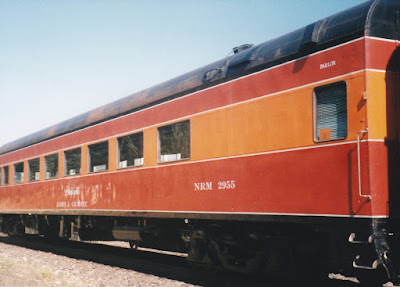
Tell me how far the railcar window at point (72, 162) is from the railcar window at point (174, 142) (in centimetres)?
383

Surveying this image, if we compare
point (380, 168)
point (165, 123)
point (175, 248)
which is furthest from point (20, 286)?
point (380, 168)

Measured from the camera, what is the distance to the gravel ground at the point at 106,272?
7.62m

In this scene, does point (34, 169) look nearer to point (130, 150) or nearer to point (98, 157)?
point (98, 157)

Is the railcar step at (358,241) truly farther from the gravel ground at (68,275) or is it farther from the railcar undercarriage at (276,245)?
the gravel ground at (68,275)

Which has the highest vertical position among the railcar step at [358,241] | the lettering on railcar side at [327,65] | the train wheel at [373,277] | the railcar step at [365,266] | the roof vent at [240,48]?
the roof vent at [240,48]

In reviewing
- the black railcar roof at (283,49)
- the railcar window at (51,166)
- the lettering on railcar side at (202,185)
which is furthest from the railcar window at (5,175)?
the lettering on railcar side at (202,185)

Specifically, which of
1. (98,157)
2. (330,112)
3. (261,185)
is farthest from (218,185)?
(98,157)

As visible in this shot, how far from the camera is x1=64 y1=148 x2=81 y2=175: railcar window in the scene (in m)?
12.2

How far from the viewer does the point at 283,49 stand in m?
6.71

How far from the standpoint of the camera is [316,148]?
19.6ft

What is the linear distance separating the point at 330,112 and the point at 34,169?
37.2ft

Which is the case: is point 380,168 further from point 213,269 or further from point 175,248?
point 175,248

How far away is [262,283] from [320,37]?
3.96 meters

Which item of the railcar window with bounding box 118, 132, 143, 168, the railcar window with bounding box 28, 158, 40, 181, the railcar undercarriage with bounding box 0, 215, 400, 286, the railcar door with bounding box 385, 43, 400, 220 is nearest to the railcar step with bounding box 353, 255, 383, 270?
the railcar undercarriage with bounding box 0, 215, 400, 286
